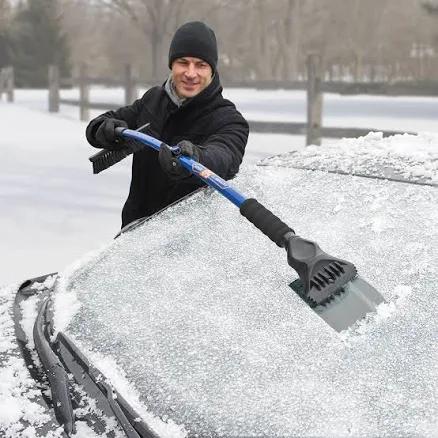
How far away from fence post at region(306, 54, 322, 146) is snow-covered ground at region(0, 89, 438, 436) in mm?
892

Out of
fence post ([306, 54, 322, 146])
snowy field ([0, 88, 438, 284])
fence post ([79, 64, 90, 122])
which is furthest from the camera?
fence post ([79, 64, 90, 122])

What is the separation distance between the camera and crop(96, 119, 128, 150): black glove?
7.98ft

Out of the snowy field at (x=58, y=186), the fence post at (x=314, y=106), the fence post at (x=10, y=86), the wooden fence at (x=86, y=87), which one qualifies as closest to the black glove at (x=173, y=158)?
the snowy field at (x=58, y=186)

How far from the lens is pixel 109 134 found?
7.98 ft

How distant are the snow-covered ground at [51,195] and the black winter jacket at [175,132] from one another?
40cm

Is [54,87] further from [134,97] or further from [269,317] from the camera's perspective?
[269,317]

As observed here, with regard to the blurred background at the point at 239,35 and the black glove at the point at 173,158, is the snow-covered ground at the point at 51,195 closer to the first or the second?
the black glove at the point at 173,158

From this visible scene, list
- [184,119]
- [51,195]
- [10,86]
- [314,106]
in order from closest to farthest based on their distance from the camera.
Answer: [184,119], [51,195], [314,106], [10,86]

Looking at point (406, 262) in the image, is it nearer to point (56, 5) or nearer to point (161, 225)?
point (161, 225)

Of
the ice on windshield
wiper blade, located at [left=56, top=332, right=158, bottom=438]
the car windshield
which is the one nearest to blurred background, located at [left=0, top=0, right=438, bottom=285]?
the ice on windshield

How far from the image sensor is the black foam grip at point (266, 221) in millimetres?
1540

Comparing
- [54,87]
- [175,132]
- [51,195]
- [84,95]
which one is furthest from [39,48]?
[175,132]

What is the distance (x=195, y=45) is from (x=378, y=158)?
84 centimetres

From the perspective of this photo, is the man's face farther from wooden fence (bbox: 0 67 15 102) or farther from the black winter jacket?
wooden fence (bbox: 0 67 15 102)
